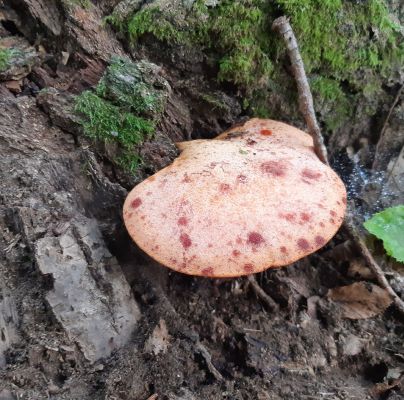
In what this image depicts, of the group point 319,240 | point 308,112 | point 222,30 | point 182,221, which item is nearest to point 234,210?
point 182,221

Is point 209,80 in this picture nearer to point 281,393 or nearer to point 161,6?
point 161,6

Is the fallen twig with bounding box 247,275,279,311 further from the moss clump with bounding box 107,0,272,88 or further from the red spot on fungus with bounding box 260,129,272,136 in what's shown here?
the moss clump with bounding box 107,0,272,88

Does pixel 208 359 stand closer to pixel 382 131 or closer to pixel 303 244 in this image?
pixel 303 244

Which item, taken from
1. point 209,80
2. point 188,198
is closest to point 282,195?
point 188,198

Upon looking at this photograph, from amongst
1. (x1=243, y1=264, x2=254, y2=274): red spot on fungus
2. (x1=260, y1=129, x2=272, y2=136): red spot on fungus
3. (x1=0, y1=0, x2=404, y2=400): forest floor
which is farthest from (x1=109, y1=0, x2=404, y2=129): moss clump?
(x1=243, y1=264, x2=254, y2=274): red spot on fungus

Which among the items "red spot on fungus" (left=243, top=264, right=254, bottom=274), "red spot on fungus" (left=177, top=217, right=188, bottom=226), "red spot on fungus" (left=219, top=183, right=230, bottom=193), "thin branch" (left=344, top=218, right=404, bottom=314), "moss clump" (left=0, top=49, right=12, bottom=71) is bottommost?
"thin branch" (left=344, top=218, right=404, bottom=314)
